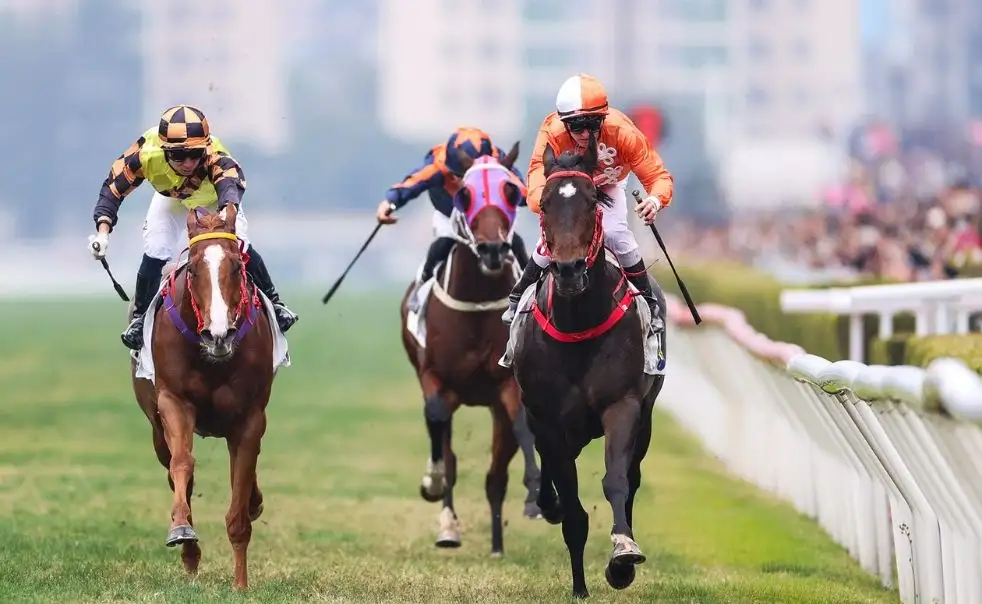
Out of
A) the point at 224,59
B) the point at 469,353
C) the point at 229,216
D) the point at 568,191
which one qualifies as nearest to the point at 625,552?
the point at 568,191

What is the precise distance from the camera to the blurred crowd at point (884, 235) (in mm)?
17531

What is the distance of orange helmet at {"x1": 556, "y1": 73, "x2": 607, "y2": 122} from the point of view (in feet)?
29.3

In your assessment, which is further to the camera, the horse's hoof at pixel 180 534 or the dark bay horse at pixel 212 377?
the dark bay horse at pixel 212 377

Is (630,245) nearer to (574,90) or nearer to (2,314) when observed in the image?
(574,90)

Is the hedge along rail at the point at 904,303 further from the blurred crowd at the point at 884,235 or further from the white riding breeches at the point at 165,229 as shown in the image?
the white riding breeches at the point at 165,229

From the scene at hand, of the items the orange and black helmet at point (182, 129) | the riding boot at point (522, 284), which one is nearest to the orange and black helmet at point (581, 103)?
the riding boot at point (522, 284)

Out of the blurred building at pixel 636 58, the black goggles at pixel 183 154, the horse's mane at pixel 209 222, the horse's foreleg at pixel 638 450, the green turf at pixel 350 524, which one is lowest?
the blurred building at pixel 636 58

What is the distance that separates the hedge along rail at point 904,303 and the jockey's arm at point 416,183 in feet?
8.33

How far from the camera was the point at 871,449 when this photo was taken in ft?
28.0

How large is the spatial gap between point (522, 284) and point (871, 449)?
173cm

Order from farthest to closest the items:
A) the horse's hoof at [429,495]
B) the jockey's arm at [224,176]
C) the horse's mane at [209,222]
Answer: the horse's hoof at [429,495], the jockey's arm at [224,176], the horse's mane at [209,222]

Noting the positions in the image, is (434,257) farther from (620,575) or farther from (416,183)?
(620,575)

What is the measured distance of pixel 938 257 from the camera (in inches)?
690

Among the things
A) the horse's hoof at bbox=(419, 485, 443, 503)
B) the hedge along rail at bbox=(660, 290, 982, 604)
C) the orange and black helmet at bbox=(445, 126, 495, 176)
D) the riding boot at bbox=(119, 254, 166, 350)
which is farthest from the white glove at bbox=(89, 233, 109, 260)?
the hedge along rail at bbox=(660, 290, 982, 604)
